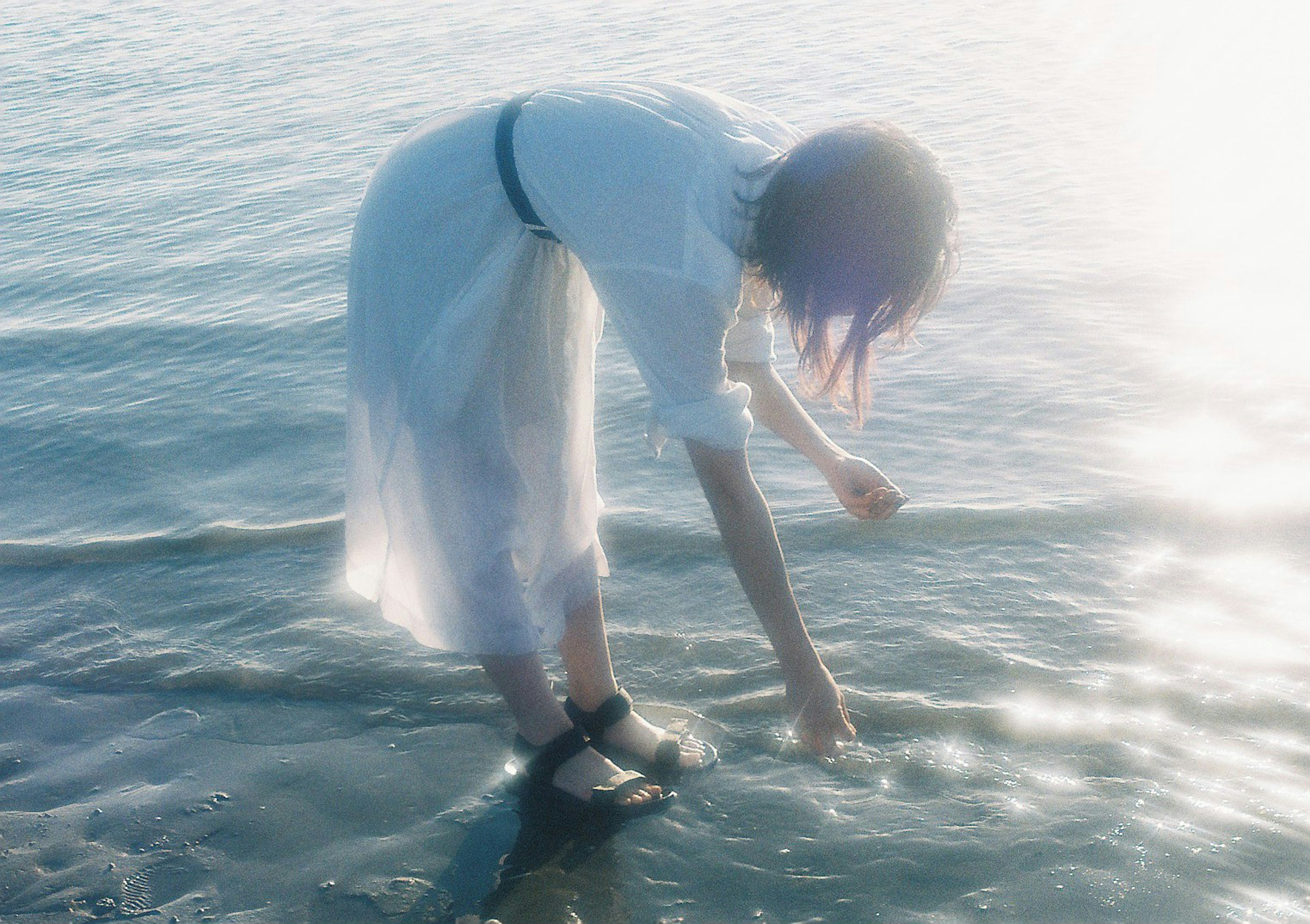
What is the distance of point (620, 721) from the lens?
9.48ft

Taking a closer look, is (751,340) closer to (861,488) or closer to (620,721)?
(861,488)

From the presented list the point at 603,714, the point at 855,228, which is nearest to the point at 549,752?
the point at 603,714

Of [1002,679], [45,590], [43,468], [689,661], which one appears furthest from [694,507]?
[43,468]

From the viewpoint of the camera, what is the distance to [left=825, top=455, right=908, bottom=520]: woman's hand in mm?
2389

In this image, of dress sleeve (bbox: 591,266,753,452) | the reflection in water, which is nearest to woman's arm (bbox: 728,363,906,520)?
dress sleeve (bbox: 591,266,753,452)

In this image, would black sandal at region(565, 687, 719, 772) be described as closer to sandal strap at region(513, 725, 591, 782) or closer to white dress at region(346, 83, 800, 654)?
sandal strap at region(513, 725, 591, 782)

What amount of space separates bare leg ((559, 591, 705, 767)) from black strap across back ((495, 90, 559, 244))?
99cm

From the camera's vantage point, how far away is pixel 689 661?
3.39m

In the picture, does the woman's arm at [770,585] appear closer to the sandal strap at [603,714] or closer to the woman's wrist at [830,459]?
the woman's wrist at [830,459]

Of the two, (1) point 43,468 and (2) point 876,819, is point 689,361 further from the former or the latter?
(1) point 43,468

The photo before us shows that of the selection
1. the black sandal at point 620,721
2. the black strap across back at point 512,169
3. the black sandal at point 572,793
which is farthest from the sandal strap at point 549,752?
the black strap across back at point 512,169

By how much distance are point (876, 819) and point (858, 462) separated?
81 centimetres

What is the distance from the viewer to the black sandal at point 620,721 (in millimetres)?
2871

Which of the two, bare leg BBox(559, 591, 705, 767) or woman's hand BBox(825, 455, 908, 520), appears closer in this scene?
woman's hand BBox(825, 455, 908, 520)
